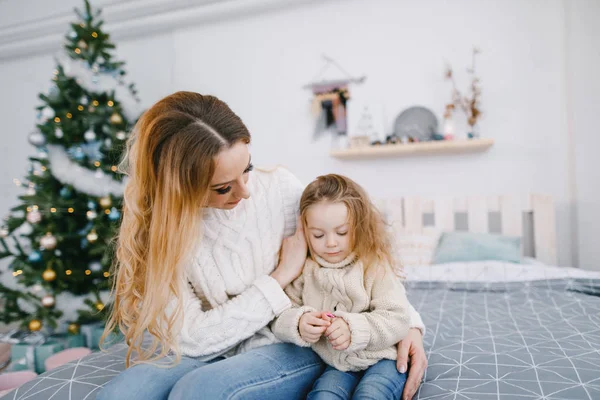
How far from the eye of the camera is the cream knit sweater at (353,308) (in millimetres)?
917

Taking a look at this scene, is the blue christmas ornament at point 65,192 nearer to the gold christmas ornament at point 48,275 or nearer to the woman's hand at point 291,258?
the gold christmas ornament at point 48,275

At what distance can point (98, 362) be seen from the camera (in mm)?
1106

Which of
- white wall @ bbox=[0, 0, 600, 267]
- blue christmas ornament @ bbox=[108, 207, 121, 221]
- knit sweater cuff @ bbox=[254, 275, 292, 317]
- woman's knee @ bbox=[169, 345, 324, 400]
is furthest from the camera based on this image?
white wall @ bbox=[0, 0, 600, 267]

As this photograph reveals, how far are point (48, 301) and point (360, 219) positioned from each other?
1.98 metres

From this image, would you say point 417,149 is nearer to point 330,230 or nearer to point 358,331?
point 330,230

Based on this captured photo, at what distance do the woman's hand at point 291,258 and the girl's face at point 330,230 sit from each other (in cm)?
3

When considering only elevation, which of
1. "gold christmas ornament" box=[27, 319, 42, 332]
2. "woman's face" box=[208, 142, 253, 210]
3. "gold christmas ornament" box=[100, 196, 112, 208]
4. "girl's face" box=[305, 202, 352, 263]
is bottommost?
"gold christmas ornament" box=[27, 319, 42, 332]

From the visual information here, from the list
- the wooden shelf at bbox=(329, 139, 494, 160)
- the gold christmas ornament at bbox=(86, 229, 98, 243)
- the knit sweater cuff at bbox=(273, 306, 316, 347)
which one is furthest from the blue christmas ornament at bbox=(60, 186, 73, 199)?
the knit sweater cuff at bbox=(273, 306, 316, 347)

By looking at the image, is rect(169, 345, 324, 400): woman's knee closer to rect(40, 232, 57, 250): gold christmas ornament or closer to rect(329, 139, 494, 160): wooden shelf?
rect(40, 232, 57, 250): gold christmas ornament

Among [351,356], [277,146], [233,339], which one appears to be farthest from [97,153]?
[351,356]

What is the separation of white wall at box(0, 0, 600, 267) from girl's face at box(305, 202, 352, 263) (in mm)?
2020

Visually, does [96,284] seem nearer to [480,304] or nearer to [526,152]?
[480,304]

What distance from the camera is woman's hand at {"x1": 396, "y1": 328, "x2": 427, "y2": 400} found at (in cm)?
89

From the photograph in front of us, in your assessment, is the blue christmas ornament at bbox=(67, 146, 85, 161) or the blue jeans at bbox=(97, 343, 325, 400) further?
the blue christmas ornament at bbox=(67, 146, 85, 161)
